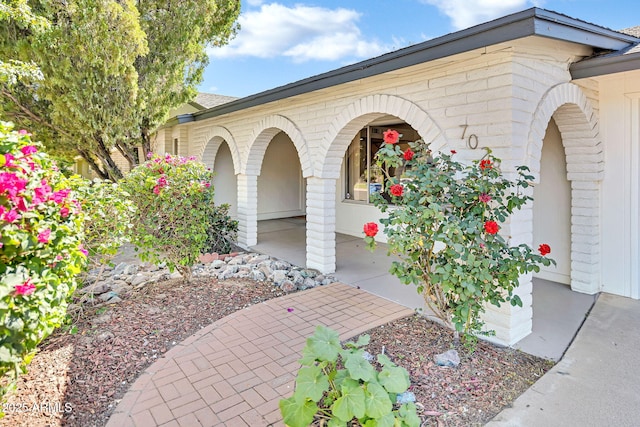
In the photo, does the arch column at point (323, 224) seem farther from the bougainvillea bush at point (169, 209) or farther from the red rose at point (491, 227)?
the red rose at point (491, 227)

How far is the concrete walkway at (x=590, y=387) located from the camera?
2.99m

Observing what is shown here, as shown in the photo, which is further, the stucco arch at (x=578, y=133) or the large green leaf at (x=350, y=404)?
the stucco arch at (x=578, y=133)

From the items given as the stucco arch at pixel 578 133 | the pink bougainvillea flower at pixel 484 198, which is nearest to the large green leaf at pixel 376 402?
the pink bougainvillea flower at pixel 484 198

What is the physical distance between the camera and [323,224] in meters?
6.85

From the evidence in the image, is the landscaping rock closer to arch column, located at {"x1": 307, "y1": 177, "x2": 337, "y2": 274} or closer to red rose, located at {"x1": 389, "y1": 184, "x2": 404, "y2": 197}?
red rose, located at {"x1": 389, "y1": 184, "x2": 404, "y2": 197}

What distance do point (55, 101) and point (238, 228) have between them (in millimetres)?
4782

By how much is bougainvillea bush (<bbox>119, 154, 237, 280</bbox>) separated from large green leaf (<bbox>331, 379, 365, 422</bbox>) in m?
3.98

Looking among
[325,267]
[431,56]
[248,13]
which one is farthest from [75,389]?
[248,13]

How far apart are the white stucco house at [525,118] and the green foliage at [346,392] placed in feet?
7.64

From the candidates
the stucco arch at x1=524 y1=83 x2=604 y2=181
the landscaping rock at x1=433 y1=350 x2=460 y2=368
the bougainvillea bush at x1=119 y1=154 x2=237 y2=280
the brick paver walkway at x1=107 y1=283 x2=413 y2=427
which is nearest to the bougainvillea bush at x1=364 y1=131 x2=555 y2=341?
the landscaping rock at x1=433 y1=350 x2=460 y2=368

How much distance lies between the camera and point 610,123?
18.0 feet

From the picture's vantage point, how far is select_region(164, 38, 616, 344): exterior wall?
4.20 meters

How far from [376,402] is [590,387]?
7.95 ft

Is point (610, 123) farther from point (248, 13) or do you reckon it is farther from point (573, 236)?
point (248, 13)
